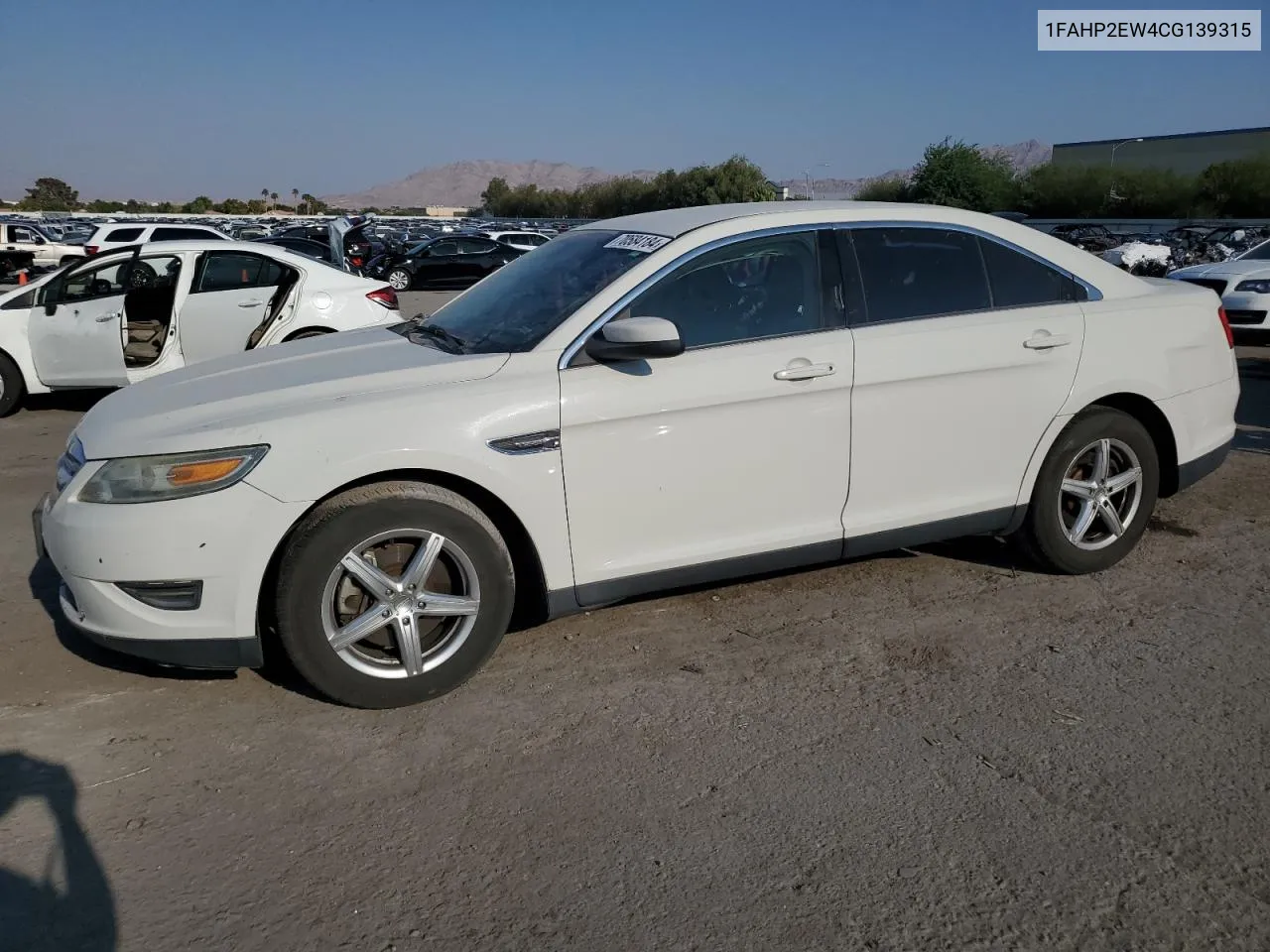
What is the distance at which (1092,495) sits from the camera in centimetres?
455

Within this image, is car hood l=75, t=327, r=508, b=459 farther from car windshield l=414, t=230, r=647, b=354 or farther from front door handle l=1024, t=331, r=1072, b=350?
front door handle l=1024, t=331, r=1072, b=350

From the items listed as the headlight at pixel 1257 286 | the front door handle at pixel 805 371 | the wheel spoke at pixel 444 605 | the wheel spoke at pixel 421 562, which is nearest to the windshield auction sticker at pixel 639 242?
the front door handle at pixel 805 371

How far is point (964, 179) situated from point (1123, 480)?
64571mm

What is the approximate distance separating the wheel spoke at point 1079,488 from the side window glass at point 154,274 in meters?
7.63

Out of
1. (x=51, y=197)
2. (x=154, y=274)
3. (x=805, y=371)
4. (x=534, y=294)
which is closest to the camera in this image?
(x=805, y=371)

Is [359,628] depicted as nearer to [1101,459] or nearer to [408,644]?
[408,644]

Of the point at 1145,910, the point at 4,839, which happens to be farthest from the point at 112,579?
the point at 1145,910

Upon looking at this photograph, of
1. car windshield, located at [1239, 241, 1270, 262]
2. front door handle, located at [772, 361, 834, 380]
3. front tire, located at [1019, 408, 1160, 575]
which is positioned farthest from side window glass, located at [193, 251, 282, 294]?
car windshield, located at [1239, 241, 1270, 262]

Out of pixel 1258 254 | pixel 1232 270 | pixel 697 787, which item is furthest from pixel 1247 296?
pixel 697 787

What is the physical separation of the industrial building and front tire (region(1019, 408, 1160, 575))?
2344 inches

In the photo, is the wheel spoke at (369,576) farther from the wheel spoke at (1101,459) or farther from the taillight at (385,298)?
the taillight at (385,298)

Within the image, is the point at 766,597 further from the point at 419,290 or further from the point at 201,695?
the point at 419,290

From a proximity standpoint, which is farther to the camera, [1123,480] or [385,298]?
[385,298]

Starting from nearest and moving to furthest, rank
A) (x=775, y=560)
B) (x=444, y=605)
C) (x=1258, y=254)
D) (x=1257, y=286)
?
(x=444, y=605) < (x=775, y=560) < (x=1257, y=286) < (x=1258, y=254)
